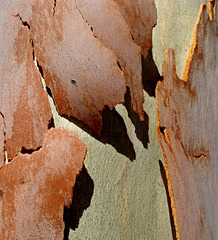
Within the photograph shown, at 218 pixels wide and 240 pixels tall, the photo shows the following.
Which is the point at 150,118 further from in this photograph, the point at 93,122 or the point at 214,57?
the point at 214,57

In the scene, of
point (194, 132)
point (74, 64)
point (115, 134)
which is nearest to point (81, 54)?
point (74, 64)

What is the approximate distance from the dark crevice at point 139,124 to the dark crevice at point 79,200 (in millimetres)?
135

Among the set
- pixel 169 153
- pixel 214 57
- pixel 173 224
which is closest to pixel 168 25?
pixel 214 57

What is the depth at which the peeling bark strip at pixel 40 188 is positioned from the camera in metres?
0.42

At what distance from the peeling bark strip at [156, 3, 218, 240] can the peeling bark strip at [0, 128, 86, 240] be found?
0.19 m

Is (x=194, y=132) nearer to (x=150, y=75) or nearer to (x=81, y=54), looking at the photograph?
(x=150, y=75)

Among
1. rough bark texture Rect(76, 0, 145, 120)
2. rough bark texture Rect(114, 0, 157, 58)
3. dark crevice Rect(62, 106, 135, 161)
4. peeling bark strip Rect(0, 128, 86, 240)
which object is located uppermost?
rough bark texture Rect(114, 0, 157, 58)

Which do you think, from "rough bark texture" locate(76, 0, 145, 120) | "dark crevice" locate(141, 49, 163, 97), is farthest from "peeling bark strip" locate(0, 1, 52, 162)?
"dark crevice" locate(141, 49, 163, 97)

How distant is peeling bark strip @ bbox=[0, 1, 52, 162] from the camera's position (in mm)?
439

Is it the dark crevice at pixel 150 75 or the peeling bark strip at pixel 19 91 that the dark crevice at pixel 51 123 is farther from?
the dark crevice at pixel 150 75

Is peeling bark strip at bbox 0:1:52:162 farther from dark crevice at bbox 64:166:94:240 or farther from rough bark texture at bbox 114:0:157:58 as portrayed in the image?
rough bark texture at bbox 114:0:157:58

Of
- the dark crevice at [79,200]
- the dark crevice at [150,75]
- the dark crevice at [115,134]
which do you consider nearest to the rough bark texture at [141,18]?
the dark crevice at [150,75]

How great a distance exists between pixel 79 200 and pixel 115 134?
13cm

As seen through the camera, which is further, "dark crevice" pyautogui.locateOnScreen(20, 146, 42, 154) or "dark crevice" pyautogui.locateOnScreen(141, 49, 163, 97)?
"dark crevice" pyautogui.locateOnScreen(141, 49, 163, 97)
